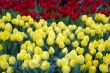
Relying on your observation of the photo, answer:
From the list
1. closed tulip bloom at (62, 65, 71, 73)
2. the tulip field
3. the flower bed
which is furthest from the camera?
the flower bed

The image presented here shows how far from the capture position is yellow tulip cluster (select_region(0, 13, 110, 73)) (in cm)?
272

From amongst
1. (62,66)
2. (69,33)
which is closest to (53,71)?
(62,66)

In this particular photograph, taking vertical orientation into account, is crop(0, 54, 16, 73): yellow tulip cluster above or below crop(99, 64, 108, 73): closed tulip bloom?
above

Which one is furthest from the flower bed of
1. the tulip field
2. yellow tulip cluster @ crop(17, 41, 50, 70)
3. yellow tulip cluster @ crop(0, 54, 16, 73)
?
yellow tulip cluster @ crop(0, 54, 16, 73)

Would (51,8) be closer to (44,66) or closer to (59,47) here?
(59,47)

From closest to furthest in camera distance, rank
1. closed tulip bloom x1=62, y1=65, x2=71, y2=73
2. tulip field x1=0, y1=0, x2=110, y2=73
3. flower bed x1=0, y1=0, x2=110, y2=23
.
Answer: closed tulip bloom x1=62, y1=65, x2=71, y2=73
tulip field x1=0, y1=0, x2=110, y2=73
flower bed x1=0, y1=0, x2=110, y2=23

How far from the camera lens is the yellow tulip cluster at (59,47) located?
272 cm

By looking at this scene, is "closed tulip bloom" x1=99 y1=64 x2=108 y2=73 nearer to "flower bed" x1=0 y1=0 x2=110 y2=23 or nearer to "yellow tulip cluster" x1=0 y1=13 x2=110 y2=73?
"yellow tulip cluster" x1=0 y1=13 x2=110 y2=73

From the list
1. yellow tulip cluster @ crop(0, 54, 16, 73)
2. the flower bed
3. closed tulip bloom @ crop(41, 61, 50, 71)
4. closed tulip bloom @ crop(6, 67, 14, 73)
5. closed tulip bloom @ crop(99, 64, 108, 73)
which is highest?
the flower bed

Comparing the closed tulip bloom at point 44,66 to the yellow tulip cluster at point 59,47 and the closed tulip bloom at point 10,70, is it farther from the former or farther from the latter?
the closed tulip bloom at point 10,70

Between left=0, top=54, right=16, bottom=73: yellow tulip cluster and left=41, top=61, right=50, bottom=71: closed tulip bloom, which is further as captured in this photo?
left=0, top=54, right=16, bottom=73: yellow tulip cluster

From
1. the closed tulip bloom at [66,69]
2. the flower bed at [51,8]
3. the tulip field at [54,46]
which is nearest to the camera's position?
the closed tulip bloom at [66,69]

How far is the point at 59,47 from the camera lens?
3.04 metres

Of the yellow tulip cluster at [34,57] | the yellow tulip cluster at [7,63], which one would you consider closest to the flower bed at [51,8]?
the yellow tulip cluster at [34,57]
